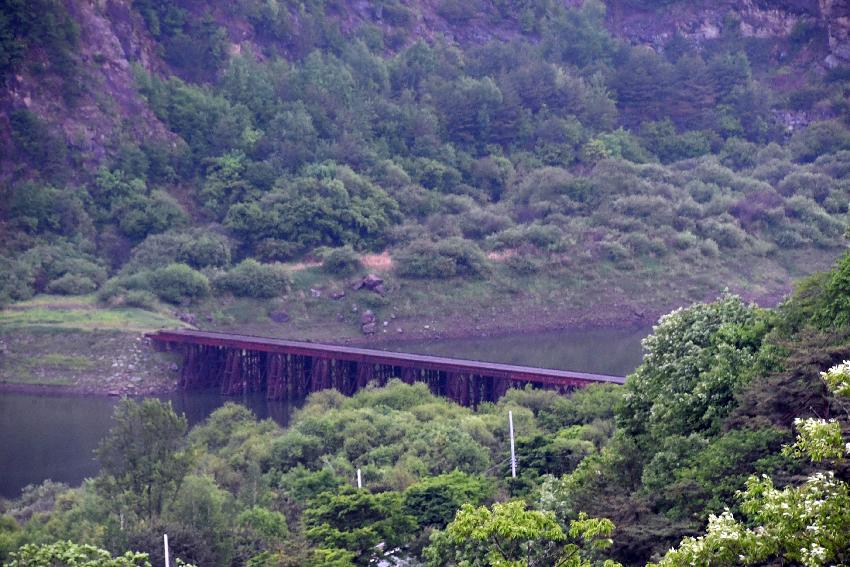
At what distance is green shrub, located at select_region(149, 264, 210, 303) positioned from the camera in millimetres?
80062

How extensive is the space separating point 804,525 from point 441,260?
7373 centimetres

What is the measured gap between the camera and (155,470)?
1264 inches

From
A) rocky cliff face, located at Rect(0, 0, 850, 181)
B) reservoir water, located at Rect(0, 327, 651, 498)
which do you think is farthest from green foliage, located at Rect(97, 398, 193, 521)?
rocky cliff face, located at Rect(0, 0, 850, 181)

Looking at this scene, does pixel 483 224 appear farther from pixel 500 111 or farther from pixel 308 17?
pixel 308 17

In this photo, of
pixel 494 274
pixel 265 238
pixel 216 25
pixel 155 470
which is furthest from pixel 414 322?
pixel 155 470

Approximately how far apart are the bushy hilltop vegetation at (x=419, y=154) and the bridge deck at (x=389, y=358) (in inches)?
414

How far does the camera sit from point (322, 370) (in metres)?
63.8

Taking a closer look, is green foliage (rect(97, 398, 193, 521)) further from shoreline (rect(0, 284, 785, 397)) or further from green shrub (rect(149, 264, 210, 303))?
green shrub (rect(149, 264, 210, 303))

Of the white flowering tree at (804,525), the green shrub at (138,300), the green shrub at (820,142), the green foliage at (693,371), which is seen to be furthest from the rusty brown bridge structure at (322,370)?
the green shrub at (820,142)

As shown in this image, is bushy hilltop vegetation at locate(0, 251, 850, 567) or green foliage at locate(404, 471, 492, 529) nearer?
bushy hilltop vegetation at locate(0, 251, 850, 567)

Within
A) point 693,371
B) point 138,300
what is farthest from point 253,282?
point 693,371

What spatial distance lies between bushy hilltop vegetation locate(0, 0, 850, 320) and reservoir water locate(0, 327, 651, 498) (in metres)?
8.58

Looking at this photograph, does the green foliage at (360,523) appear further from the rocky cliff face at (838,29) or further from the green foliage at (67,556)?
the rocky cliff face at (838,29)

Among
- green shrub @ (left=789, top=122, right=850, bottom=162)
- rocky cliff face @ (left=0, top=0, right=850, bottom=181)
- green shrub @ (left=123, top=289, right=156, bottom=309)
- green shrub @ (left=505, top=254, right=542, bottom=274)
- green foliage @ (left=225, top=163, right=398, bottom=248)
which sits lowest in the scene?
green shrub @ (left=123, top=289, right=156, bottom=309)
